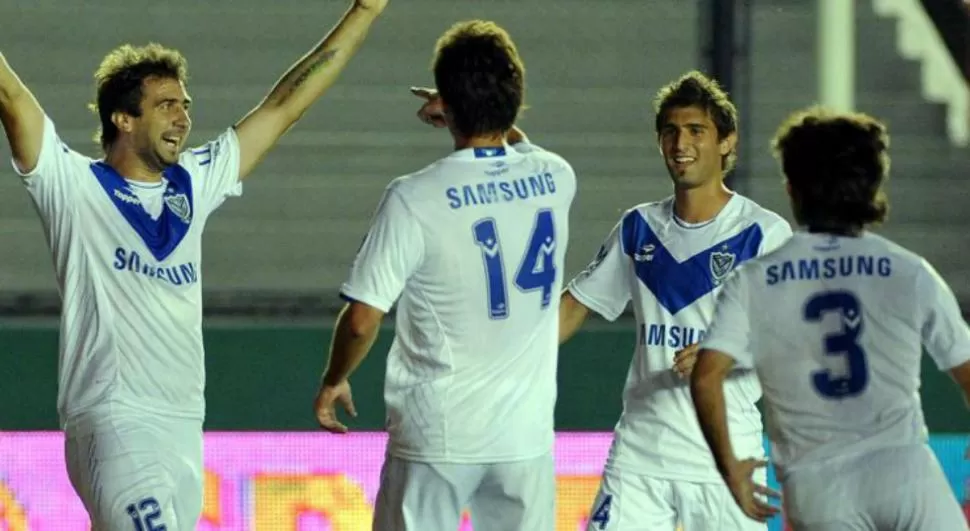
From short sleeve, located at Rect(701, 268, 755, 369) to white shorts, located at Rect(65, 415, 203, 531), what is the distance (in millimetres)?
1445

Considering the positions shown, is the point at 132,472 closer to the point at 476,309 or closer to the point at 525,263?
the point at 476,309

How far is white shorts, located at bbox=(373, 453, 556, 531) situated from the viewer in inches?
191

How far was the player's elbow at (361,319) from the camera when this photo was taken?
4.80 metres

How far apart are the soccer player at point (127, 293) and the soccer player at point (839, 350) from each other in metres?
1.41

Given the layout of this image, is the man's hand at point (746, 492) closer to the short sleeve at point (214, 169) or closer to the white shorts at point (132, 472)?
the white shorts at point (132, 472)

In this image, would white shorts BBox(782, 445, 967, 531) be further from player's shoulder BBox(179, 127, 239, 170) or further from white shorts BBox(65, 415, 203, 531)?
player's shoulder BBox(179, 127, 239, 170)

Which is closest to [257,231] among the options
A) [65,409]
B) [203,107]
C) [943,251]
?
[203,107]

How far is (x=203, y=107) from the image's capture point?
877cm

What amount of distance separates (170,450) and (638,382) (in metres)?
1.33

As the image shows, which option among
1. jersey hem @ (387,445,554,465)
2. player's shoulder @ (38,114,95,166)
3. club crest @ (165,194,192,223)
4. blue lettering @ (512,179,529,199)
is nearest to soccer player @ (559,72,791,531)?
jersey hem @ (387,445,554,465)

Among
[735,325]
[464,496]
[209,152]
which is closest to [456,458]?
[464,496]

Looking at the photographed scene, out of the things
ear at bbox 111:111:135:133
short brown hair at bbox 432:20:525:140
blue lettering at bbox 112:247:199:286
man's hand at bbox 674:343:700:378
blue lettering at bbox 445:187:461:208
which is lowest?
man's hand at bbox 674:343:700:378

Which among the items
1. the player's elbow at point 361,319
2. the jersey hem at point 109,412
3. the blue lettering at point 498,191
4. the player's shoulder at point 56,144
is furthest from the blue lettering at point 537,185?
the player's shoulder at point 56,144

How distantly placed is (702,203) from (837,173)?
1181 mm
